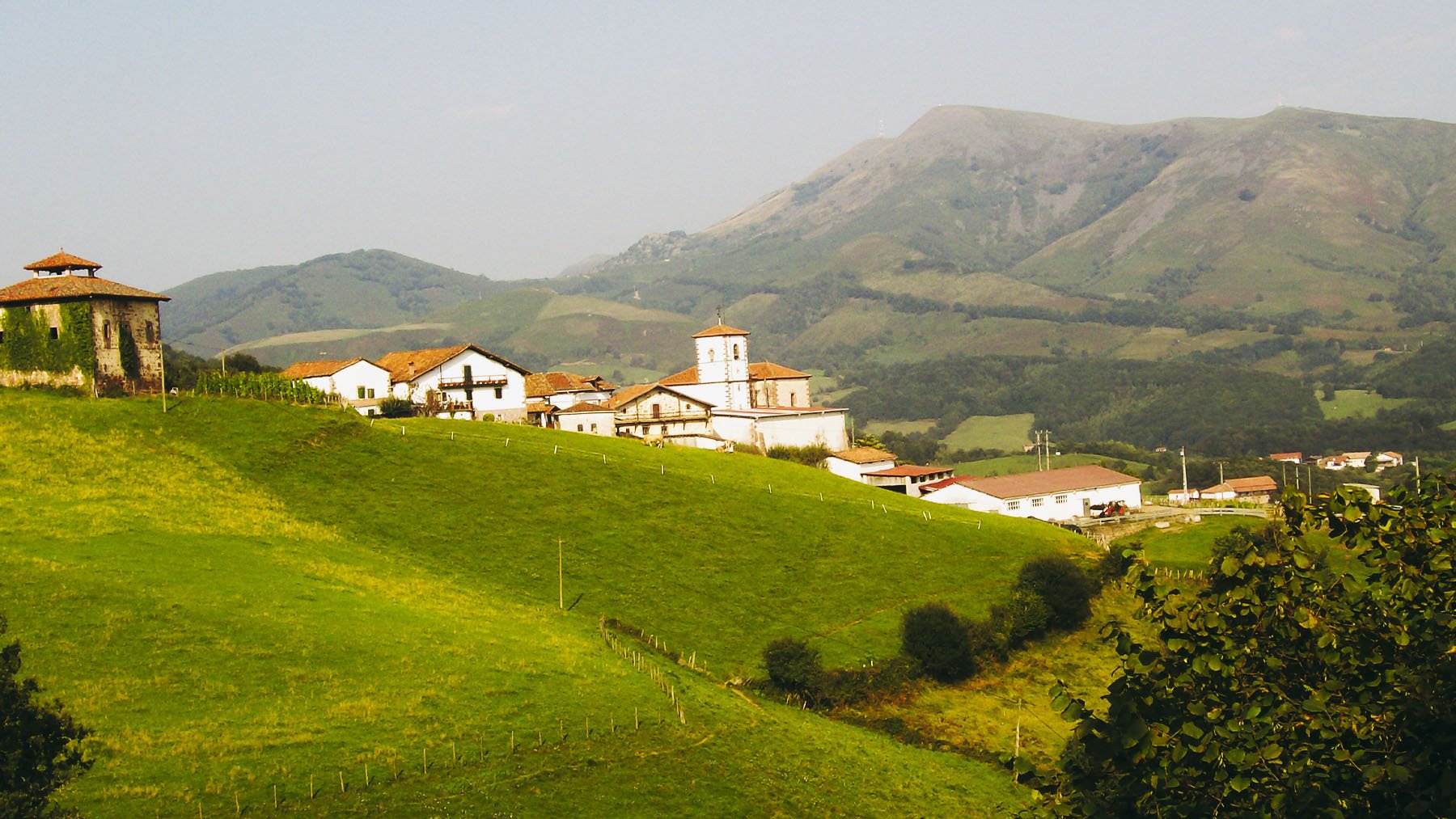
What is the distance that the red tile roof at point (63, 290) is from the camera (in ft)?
206

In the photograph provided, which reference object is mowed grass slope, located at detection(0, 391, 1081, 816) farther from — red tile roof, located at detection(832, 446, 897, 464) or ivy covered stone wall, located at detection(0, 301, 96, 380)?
red tile roof, located at detection(832, 446, 897, 464)

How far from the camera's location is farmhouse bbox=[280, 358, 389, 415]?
86.8 m

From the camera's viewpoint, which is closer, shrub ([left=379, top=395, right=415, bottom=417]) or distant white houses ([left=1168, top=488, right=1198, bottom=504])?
shrub ([left=379, top=395, right=415, bottom=417])

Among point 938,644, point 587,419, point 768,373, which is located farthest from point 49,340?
point 768,373

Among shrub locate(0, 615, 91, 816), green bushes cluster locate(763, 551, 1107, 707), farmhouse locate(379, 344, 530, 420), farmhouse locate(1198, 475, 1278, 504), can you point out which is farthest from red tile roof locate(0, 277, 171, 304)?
farmhouse locate(1198, 475, 1278, 504)

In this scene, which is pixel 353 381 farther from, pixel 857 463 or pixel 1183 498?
pixel 1183 498

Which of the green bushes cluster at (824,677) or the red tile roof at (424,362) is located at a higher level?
the red tile roof at (424,362)

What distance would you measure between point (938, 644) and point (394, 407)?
4374cm

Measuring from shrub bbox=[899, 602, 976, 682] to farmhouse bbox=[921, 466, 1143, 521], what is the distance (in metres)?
30.2

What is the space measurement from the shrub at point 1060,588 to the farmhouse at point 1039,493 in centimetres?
2185

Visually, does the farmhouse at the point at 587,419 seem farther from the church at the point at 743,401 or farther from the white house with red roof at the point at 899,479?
the white house with red roof at the point at 899,479

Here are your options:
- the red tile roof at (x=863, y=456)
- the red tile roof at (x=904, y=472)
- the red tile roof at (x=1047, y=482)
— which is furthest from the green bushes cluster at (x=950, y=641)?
the red tile roof at (x=863, y=456)

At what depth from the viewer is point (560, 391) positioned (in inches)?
3903

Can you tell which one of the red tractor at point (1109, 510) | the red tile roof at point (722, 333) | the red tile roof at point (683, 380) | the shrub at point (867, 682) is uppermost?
the red tile roof at point (722, 333)
